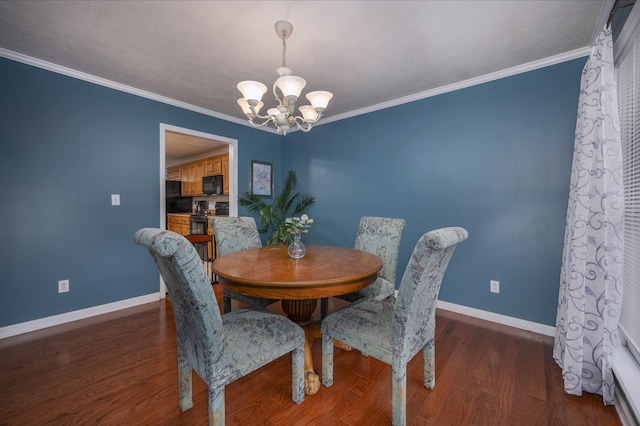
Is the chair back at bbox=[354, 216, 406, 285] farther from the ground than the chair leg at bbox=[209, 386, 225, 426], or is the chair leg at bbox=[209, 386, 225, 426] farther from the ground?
the chair back at bbox=[354, 216, 406, 285]

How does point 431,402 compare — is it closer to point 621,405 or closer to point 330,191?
point 621,405

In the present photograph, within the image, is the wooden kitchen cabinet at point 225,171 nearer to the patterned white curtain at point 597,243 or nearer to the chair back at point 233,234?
the chair back at point 233,234

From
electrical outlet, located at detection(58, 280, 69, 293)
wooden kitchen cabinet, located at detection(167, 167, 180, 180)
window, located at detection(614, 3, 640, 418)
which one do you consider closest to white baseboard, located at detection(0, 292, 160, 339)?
electrical outlet, located at detection(58, 280, 69, 293)

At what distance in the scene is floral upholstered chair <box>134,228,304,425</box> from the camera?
1.01 metres

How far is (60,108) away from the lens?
8.04 feet

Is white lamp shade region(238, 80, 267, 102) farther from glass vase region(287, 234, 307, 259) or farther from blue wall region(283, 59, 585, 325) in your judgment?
blue wall region(283, 59, 585, 325)

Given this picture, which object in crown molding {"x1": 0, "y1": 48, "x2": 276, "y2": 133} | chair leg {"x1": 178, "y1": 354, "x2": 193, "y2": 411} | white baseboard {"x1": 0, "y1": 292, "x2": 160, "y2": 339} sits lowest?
white baseboard {"x1": 0, "y1": 292, "x2": 160, "y2": 339}

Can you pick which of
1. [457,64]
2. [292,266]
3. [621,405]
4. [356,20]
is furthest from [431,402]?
[457,64]

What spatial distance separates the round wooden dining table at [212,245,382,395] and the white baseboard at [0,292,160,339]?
182 centimetres

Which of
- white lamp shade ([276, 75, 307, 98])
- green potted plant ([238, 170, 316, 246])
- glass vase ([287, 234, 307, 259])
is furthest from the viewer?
green potted plant ([238, 170, 316, 246])

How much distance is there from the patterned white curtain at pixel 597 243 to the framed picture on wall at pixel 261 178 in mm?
3598

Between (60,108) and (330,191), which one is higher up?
(60,108)

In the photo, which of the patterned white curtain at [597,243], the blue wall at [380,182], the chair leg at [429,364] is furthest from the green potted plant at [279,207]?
the patterned white curtain at [597,243]

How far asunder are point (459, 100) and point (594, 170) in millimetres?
1498
